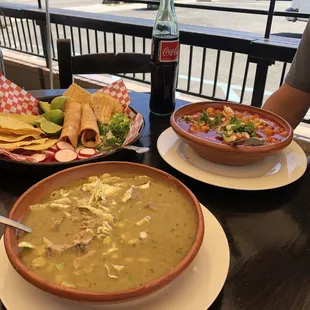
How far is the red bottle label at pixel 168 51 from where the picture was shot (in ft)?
4.43

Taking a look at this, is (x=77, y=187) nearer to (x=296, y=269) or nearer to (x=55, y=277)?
(x=55, y=277)

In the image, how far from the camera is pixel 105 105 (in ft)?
4.45

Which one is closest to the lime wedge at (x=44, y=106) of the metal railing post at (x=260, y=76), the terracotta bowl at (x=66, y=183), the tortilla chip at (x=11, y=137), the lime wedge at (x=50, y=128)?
the lime wedge at (x=50, y=128)

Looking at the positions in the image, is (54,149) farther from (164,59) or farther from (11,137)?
(164,59)

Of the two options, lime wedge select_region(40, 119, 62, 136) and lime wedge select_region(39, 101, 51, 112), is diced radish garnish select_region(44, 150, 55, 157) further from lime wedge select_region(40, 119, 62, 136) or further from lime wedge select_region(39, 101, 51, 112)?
lime wedge select_region(39, 101, 51, 112)

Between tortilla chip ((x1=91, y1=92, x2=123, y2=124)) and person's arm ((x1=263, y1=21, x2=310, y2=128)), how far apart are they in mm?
731

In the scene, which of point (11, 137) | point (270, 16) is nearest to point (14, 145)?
point (11, 137)

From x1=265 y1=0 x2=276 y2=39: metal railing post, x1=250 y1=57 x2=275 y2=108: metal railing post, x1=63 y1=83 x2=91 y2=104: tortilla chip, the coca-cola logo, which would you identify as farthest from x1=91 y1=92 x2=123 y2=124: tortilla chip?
x1=265 y1=0 x2=276 y2=39: metal railing post

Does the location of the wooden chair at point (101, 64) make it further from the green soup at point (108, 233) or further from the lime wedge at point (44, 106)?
the green soup at point (108, 233)

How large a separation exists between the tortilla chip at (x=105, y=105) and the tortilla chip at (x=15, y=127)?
0.26 m

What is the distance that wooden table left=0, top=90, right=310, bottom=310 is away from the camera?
664 millimetres

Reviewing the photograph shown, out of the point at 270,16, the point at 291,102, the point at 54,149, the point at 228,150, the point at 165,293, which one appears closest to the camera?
the point at 165,293

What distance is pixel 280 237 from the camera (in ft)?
2.70

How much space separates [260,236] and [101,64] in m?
1.50
